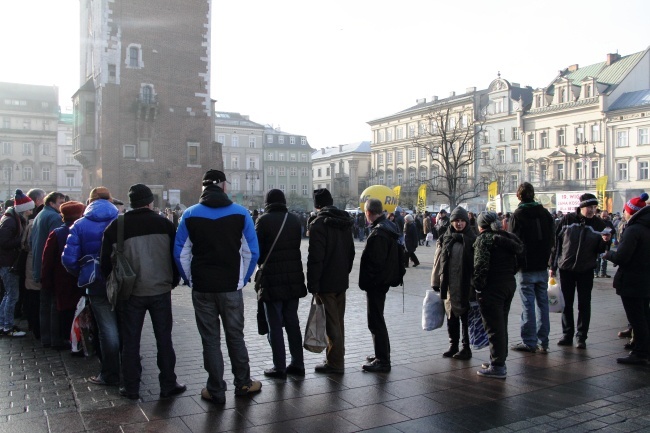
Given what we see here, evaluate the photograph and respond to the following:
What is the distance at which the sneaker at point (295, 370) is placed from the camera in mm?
6340

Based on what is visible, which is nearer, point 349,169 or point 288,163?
point 288,163

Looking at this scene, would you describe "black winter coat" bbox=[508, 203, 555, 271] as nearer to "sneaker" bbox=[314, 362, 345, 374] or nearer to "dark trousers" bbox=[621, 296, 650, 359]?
"dark trousers" bbox=[621, 296, 650, 359]

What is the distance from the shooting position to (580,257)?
7.53 metres

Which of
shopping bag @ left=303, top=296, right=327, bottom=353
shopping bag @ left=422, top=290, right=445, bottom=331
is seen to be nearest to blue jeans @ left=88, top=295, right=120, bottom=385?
shopping bag @ left=303, top=296, right=327, bottom=353

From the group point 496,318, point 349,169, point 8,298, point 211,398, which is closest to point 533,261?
point 496,318

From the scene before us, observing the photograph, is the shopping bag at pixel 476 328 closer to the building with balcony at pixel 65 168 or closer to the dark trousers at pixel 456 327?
the dark trousers at pixel 456 327

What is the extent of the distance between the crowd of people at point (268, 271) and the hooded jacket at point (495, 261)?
0.04 ft

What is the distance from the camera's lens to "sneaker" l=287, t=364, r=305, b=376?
6.34m

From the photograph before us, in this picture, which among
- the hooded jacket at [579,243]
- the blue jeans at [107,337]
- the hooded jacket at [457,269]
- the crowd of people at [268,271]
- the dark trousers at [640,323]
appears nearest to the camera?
the crowd of people at [268,271]

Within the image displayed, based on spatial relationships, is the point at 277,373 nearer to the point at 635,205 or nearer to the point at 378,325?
the point at 378,325

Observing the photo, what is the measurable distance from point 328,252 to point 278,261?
1.88ft

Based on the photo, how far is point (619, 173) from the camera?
191ft

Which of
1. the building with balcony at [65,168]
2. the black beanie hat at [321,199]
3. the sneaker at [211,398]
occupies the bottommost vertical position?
the sneaker at [211,398]

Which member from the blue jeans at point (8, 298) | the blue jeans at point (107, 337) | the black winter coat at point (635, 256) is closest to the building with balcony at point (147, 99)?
the blue jeans at point (8, 298)
